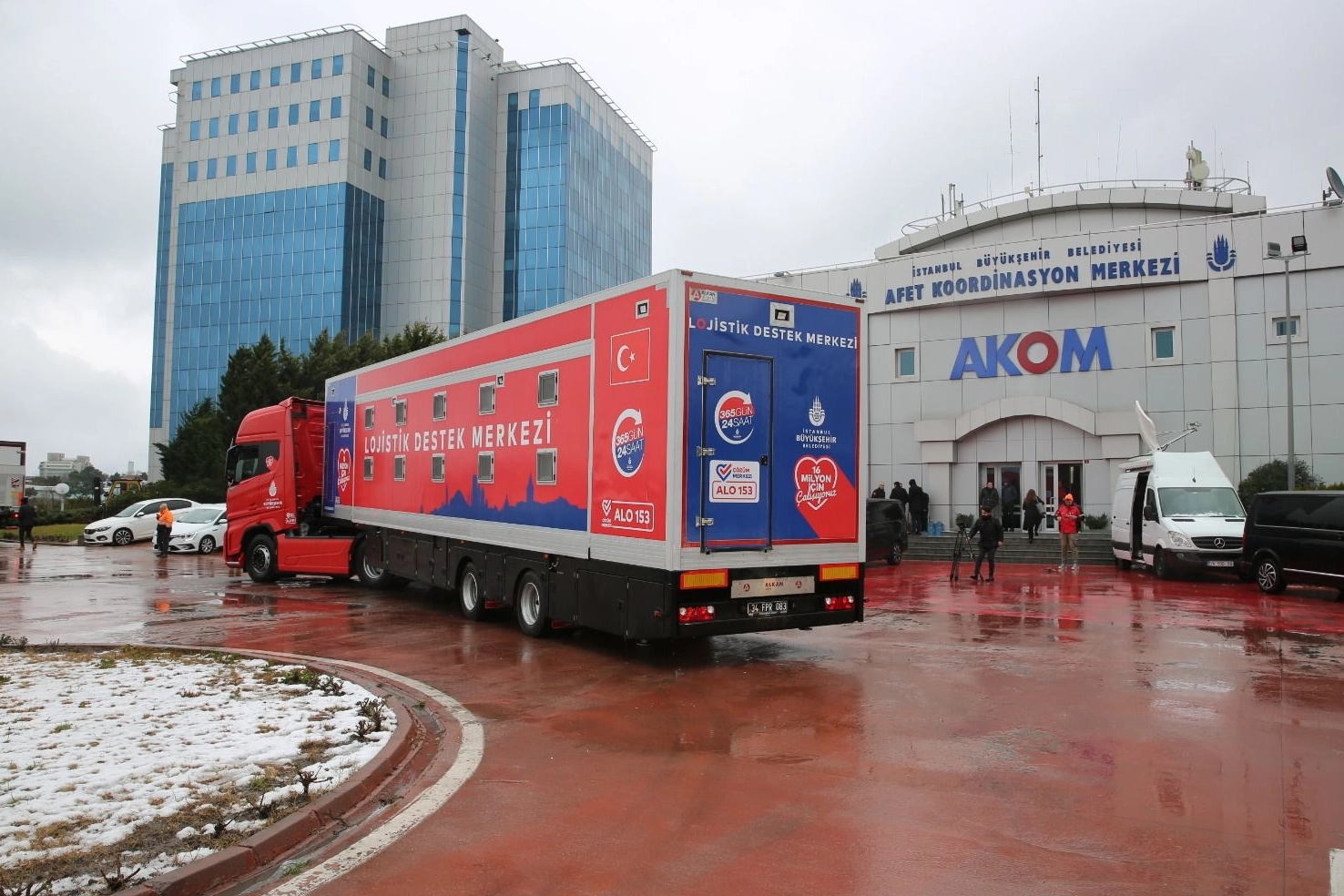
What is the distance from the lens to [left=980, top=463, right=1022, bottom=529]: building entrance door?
2856cm

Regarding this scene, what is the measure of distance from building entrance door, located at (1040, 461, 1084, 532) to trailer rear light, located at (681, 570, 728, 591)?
2301cm

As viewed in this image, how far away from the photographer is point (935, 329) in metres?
31.5

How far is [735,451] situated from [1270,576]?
12377mm

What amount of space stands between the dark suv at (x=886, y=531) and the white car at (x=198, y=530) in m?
18.7

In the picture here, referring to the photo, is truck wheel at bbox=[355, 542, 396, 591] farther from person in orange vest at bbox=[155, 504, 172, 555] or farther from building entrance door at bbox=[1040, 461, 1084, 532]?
building entrance door at bbox=[1040, 461, 1084, 532]

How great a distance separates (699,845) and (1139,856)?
2174 mm

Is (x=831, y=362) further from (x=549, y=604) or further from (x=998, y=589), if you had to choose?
(x=998, y=589)

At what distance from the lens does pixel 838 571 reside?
32.2 ft

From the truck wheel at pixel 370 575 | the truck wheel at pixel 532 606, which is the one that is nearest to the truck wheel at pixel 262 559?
the truck wheel at pixel 370 575

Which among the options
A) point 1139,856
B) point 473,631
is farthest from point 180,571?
→ point 1139,856

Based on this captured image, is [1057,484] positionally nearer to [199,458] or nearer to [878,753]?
[878,753]

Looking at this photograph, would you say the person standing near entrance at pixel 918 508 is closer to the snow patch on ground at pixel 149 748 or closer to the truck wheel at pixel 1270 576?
the truck wheel at pixel 1270 576

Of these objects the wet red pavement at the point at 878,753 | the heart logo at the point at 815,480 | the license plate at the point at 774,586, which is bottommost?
the wet red pavement at the point at 878,753

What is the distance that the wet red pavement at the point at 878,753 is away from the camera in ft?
14.5
